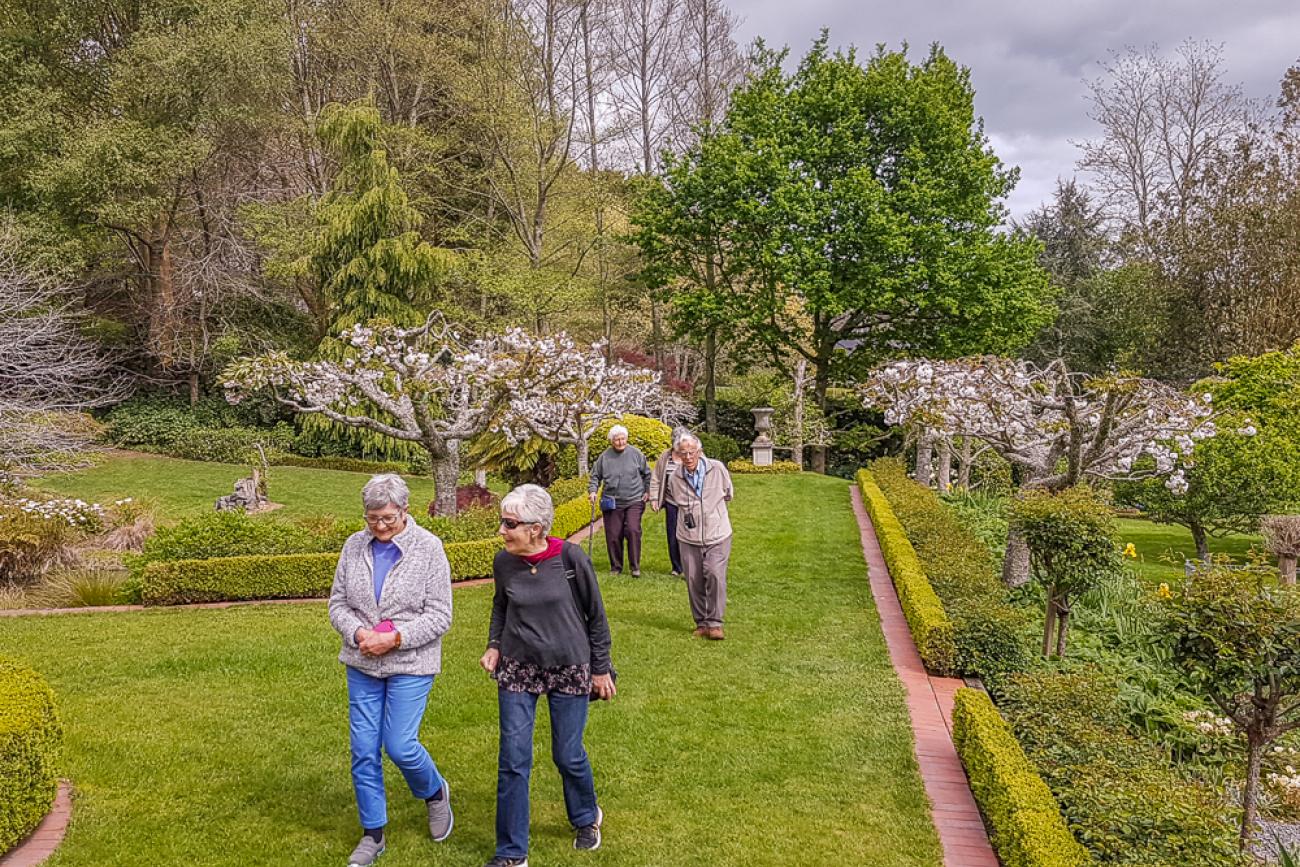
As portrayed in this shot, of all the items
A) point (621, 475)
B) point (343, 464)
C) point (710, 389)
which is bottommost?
point (343, 464)

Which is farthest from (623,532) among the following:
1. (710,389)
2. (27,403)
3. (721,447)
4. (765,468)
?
(710,389)

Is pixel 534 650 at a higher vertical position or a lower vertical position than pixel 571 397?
lower

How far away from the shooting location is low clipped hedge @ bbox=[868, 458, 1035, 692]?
6648mm

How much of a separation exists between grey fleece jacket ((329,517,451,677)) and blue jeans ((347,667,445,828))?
6 cm

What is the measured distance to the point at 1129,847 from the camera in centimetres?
364

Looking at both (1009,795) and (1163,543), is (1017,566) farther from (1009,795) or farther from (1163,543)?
(1163,543)

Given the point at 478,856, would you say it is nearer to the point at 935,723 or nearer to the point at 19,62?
the point at 935,723

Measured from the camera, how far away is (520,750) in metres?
3.64

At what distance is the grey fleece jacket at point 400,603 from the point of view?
3.68 m

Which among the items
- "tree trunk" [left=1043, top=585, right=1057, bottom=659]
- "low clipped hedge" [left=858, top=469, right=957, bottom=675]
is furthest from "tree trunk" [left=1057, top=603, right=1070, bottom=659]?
"low clipped hedge" [left=858, top=469, right=957, bottom=675]

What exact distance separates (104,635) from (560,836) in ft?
18.9

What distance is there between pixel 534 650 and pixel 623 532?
6.13 metres

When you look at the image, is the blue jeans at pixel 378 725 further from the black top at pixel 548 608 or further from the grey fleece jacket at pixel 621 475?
the grey fleece jacket at pixel 621 475

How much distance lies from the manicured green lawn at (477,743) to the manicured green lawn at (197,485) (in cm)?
851
